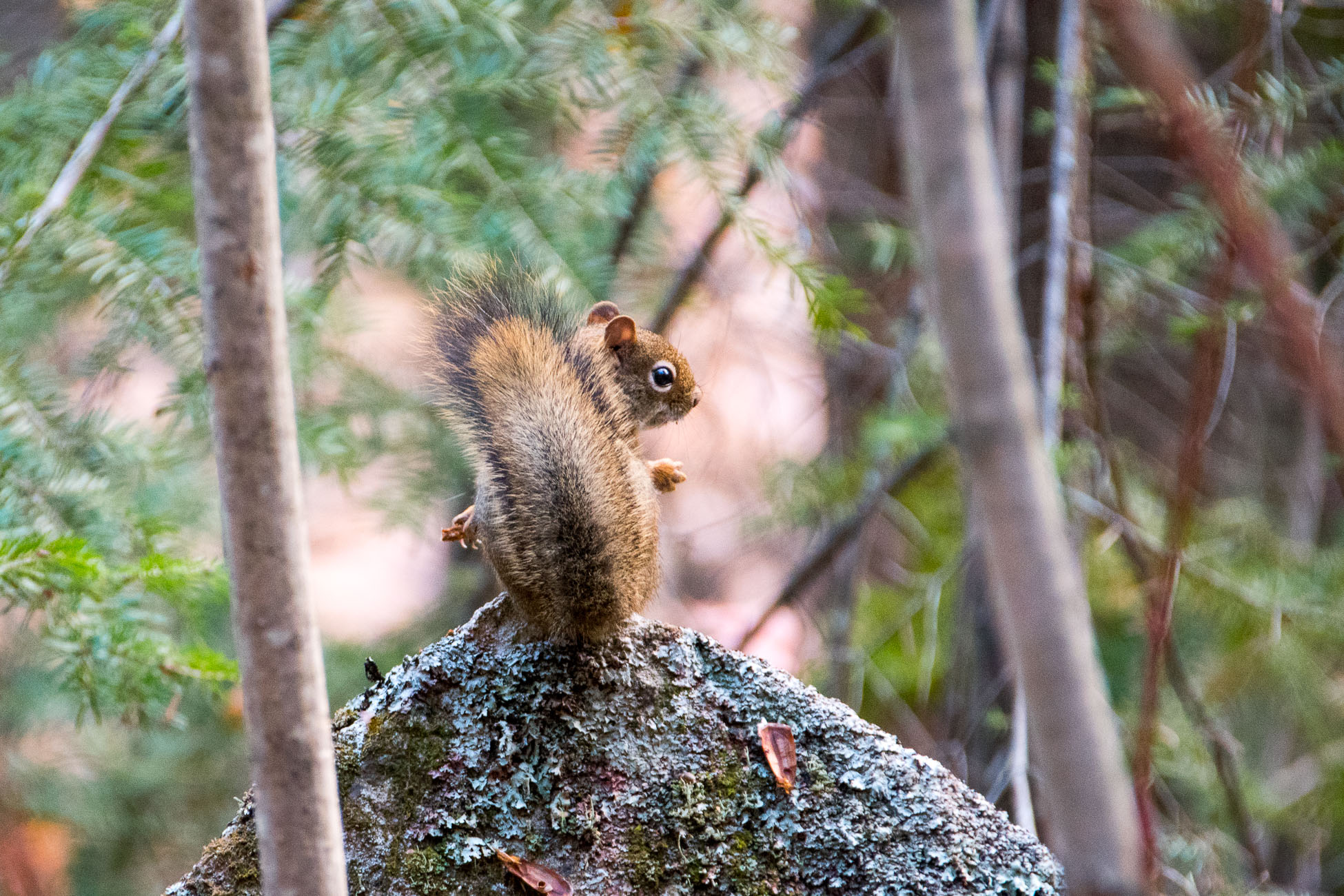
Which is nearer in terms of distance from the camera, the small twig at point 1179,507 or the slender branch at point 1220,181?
the slender branch at point 1220,181

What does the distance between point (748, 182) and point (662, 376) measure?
66 centimetres

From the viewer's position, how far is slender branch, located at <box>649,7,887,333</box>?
1569 mm

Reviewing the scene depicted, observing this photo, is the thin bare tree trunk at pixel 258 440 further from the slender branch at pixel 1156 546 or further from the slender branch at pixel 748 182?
the slender branch at pixel 748 182

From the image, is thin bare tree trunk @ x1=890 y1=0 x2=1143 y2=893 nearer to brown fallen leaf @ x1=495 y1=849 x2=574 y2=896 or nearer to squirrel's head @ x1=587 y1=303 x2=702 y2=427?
brown fallen leaf @ x1=495 y1=849 x2=574 y2=896

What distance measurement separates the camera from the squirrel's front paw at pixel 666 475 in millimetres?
992

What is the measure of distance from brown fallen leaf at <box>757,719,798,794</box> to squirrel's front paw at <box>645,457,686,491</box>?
274mm

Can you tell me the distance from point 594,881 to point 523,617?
0.69 feet

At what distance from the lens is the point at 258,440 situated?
0.44 metres

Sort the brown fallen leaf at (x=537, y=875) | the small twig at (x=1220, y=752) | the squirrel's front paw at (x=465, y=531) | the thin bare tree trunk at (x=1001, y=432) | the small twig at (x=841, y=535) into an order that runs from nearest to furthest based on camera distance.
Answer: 1. the thin bare tree trunk at (x=1001, y=432)
2. the brown fallen leaf at (x=537, y=875)
3. the squirrel's front paw at (x=465, y=531)
4. the small twig at (x=1220, y=752)
5. the small twig at (x=841, y=535)

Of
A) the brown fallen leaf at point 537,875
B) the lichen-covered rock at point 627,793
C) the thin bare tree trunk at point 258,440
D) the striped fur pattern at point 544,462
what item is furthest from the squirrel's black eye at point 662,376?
the thin bare tree trunk at point 258,440

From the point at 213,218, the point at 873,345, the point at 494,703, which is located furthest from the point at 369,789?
the point at 873,345

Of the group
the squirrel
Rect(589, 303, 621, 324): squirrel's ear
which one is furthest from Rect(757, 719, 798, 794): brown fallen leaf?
Rect(589, 303, 621, 324): squirrel's ear

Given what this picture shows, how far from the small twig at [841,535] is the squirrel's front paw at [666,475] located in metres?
0.70

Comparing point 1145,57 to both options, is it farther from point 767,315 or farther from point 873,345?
point 767,315
